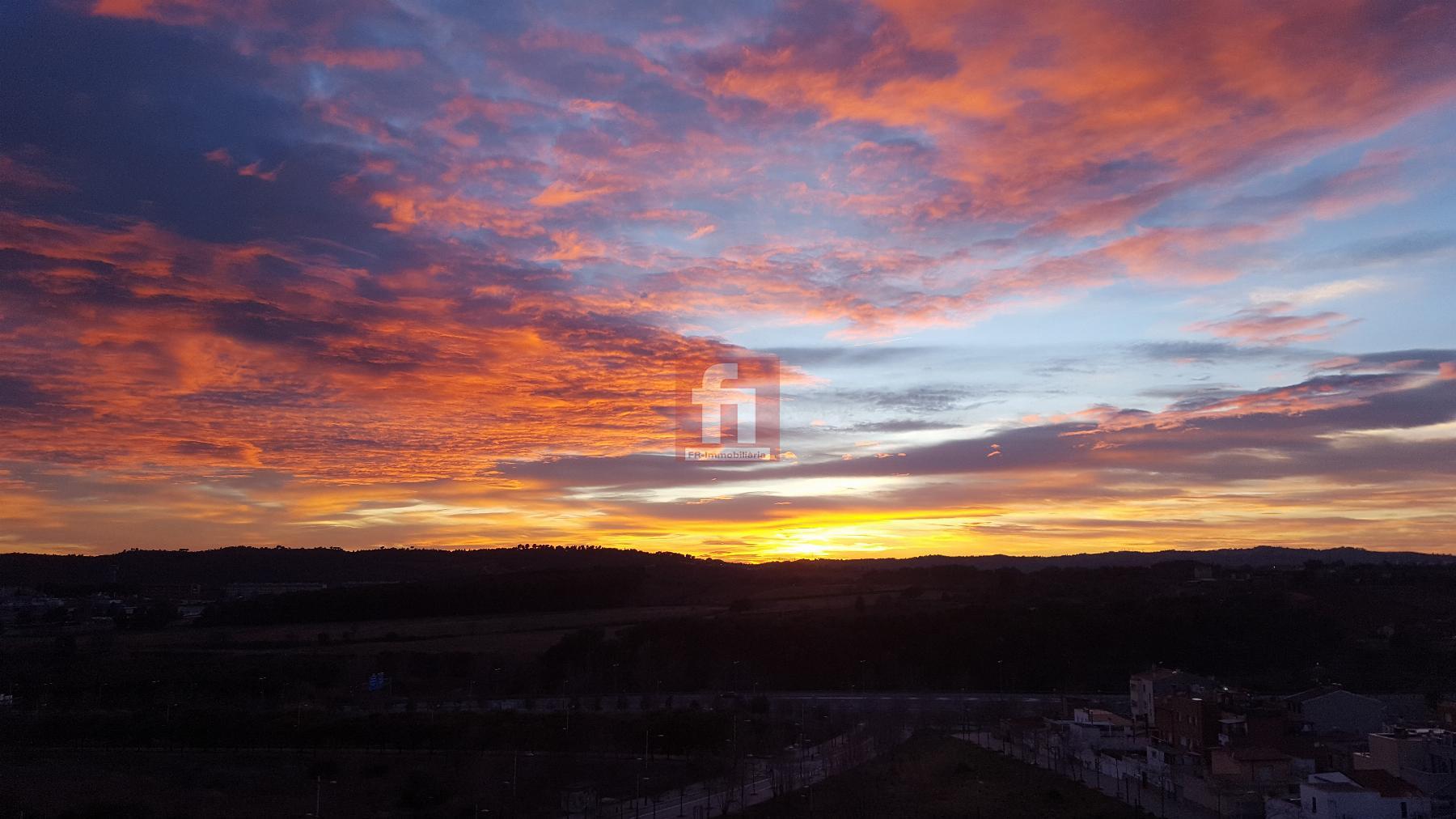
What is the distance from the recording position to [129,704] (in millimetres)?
44594

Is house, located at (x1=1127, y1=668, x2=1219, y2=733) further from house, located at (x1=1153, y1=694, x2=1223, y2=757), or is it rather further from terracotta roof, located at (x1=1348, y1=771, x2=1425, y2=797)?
terracotta roof, located at (x1=1348, y1=771, x2=1425, y2=797)

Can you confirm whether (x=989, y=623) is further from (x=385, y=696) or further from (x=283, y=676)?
(x=283, y=676)

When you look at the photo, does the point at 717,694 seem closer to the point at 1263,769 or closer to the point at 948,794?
the point at 948,794

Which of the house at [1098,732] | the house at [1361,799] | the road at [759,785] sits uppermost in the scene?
the house at [1361,799]

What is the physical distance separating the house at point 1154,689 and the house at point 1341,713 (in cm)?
316

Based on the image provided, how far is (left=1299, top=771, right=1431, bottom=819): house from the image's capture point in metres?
23.5

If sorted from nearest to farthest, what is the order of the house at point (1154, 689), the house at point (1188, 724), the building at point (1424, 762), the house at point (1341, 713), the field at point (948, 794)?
the building at point (1424, 762)
the field at point (948, 794)
the house at point (1188, 724)
the house at point (1341, 713)
the house at point (1154, 689)

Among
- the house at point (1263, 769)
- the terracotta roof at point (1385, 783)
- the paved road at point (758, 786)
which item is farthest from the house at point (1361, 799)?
the paved road at point (758, 786)

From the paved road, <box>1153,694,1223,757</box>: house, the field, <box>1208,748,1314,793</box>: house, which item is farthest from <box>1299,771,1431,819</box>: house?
the paved road

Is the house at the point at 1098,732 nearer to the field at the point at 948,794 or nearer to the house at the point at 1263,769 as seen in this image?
the field at the point at 948,794

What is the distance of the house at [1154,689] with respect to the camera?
125ft

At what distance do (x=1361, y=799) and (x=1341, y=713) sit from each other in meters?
14.4

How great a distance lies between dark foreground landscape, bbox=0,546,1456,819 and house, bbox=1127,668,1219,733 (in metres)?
0.19

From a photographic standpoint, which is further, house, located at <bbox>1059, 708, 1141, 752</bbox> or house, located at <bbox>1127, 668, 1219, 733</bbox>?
house, located at <bbox>1127, 668, 1219, 733</bbox>
